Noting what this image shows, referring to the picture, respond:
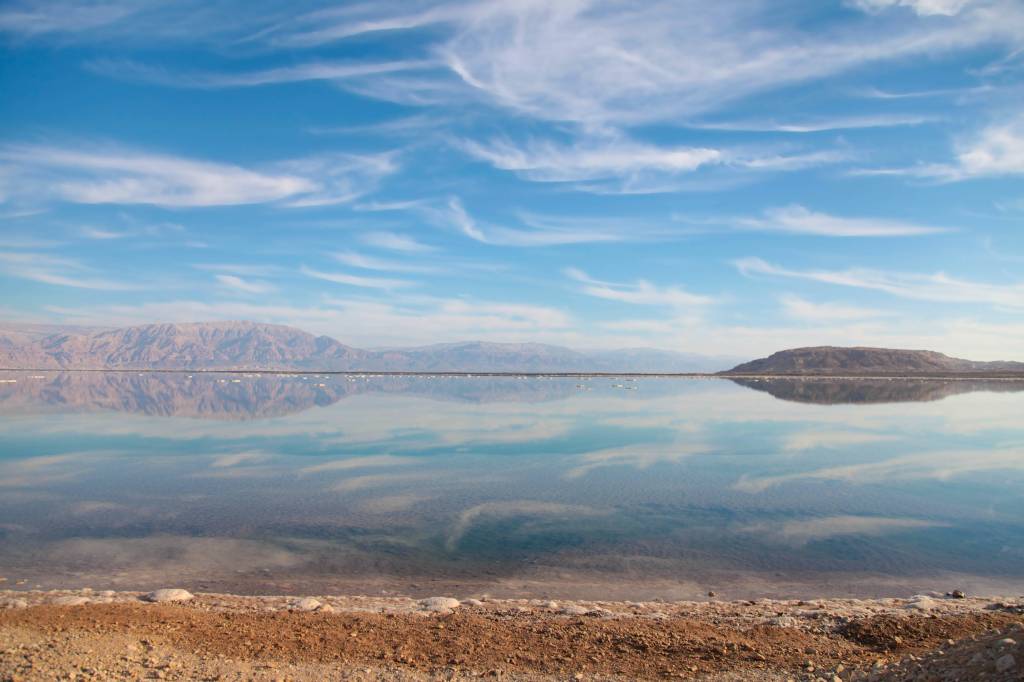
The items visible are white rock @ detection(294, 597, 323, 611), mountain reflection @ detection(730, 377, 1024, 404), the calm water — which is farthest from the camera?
mountain reflection @ detection(730, 377, 1024, 404)

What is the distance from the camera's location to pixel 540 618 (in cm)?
1045

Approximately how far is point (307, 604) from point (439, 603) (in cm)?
235

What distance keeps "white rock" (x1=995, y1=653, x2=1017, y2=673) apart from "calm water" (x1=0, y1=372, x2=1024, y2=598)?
6.18 m

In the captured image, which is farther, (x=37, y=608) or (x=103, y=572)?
(x=103, y=572)

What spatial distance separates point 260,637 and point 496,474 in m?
17.2

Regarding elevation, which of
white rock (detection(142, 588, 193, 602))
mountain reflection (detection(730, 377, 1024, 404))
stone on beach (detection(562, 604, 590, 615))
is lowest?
white rock (detection(142, 588, 193, 602))

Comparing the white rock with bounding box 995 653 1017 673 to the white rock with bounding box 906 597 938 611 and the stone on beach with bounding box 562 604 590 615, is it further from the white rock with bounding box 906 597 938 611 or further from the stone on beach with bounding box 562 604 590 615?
the stone on beach with bounding box 562 604 590 615

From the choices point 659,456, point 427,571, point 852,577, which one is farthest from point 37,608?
point 659,456

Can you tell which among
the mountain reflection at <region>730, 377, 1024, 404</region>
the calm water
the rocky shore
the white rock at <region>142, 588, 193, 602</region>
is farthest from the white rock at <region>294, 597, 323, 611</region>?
the mountain reflection at <region>730, 377, 1024, 404</region>

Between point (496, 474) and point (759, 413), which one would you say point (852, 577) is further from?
point (759, 413)

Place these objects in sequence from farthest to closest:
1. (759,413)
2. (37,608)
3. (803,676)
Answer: (759,413), (37,608), (803,676)

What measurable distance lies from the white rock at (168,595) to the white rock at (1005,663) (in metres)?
12.2

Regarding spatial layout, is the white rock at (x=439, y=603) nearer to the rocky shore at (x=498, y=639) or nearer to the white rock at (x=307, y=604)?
the rocky shore at (x=498, y=639)

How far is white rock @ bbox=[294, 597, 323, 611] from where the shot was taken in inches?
435
